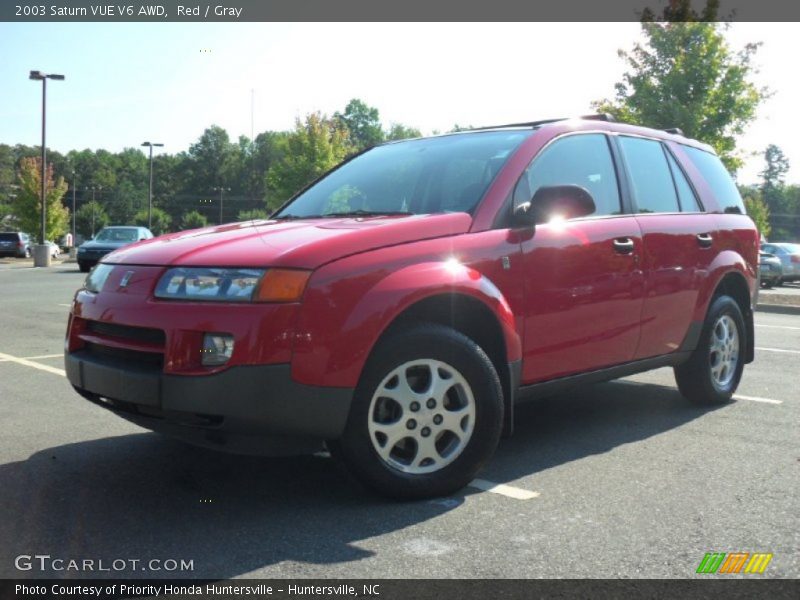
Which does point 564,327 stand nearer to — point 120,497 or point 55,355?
point 120,497

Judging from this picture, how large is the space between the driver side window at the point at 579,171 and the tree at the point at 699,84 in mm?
21378

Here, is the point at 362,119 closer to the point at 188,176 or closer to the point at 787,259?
the point at 188,176

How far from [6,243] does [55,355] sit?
36071 mm

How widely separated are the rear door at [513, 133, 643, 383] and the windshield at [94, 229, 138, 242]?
21677mm

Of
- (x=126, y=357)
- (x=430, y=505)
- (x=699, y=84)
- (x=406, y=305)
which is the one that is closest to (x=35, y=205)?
(x=699, y=84)

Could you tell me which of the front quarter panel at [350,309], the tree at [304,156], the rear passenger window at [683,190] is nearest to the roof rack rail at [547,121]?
the rear passenger window at [683,190]

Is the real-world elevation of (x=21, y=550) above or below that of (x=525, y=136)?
below

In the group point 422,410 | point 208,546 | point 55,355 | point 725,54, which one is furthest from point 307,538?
point 725,54

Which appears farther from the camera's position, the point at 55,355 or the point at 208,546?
the point at 55,355

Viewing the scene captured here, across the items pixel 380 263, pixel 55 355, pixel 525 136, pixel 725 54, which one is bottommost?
pixel 55 355

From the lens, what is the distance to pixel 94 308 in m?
3.61

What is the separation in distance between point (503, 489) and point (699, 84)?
2407cm

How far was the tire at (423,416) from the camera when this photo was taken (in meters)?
3.36

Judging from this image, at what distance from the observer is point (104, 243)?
23609 mm
